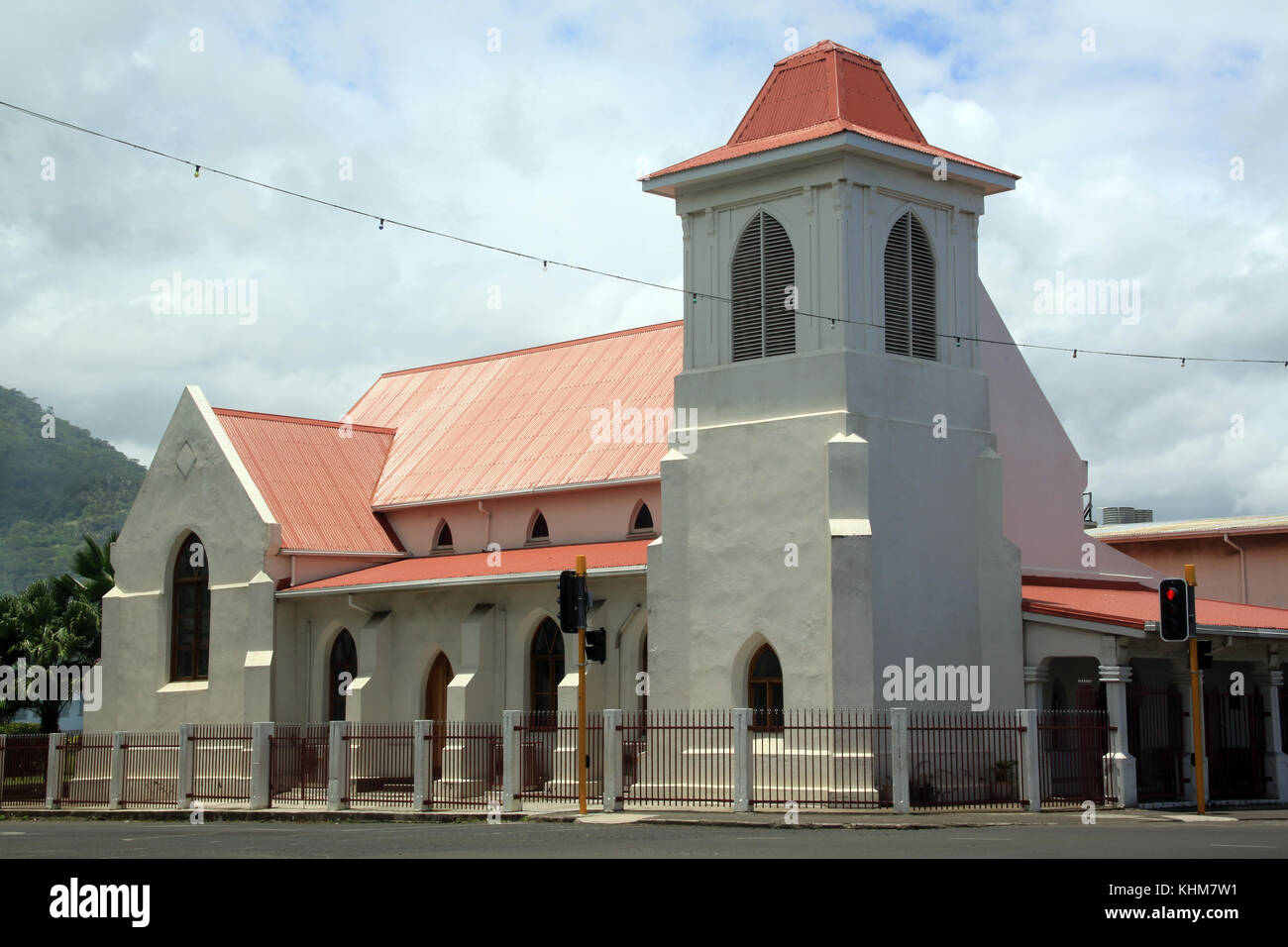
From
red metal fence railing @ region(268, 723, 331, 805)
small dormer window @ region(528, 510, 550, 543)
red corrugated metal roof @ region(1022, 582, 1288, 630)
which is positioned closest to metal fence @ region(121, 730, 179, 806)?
red metal fence railing @ region(268, 723, 331, 805)

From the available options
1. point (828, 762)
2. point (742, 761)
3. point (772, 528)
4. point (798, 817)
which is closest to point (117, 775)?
point (742, 761)

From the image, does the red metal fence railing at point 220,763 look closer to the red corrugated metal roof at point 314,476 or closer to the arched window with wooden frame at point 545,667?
the red corrugated metal roof at point 314,476

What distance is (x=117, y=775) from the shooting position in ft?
119

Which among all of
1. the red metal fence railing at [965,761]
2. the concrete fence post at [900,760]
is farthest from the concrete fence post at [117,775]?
the concrete fence post at [900,760]

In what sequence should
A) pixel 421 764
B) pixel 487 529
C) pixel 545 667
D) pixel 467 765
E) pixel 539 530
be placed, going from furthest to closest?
1. pixel 487 529
2. pixel 539 530
3. pixel 545 667
4. pixel 467 765
5. pixel 421 764

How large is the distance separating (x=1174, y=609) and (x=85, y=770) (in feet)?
79.8

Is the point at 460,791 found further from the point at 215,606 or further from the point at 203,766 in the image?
the point at 215,606

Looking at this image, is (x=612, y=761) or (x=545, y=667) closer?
(x=612, y=761)

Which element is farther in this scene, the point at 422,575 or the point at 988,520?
the point at 422,575

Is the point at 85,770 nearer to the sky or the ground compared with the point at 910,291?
nearer to the ground

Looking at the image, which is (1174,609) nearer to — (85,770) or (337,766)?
(337,766)
